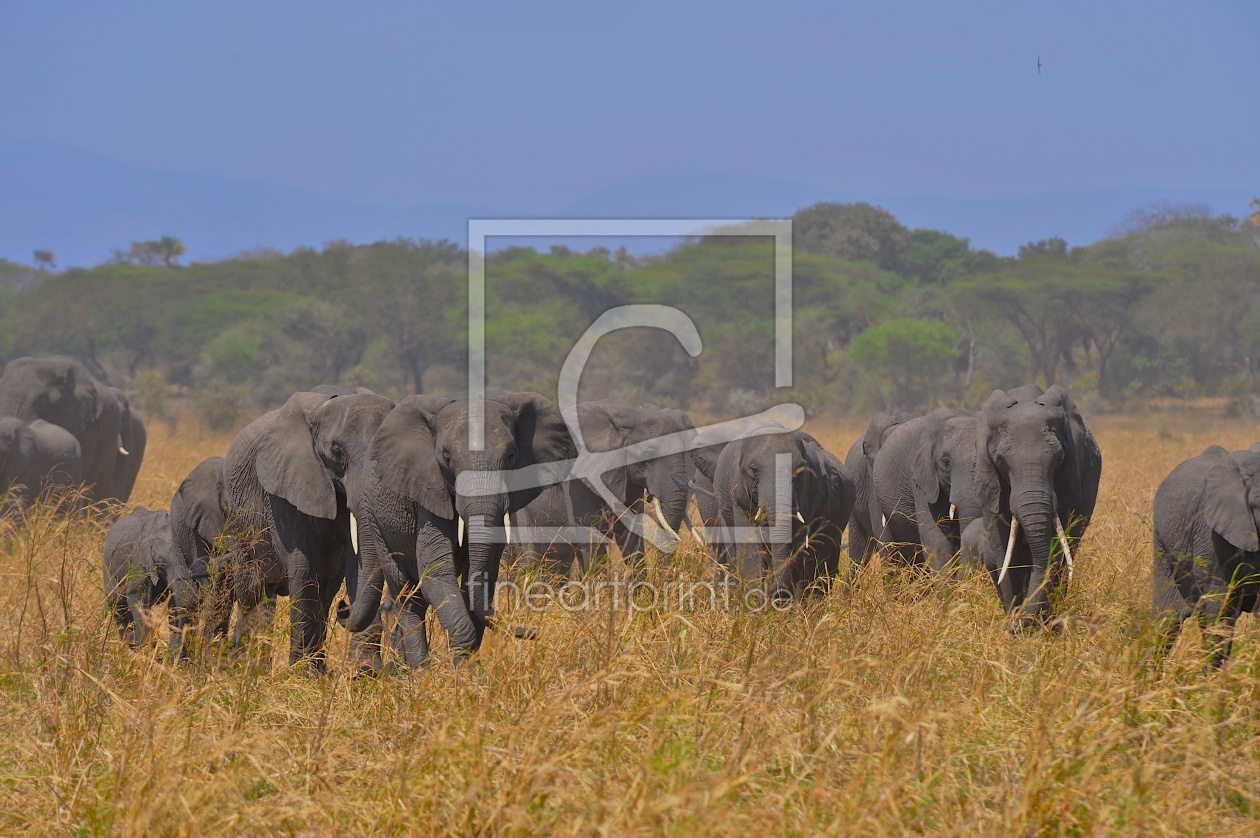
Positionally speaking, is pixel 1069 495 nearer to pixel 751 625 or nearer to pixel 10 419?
pixel 751 625

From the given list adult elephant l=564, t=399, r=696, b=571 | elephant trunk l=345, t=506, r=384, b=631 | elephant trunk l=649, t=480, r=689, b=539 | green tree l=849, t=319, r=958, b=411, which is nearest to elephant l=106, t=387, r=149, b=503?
adult elephant l=564, t=399, r=696, b=571

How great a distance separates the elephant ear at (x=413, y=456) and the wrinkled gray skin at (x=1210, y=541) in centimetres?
284

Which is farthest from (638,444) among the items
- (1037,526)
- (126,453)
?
Result: (126,453)

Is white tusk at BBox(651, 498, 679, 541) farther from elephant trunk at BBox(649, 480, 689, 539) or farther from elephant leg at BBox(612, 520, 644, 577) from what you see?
elephant leg at BBox(612, 520, 644, 577)

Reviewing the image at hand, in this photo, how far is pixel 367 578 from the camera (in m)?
5.98

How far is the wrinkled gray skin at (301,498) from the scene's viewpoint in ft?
20.1

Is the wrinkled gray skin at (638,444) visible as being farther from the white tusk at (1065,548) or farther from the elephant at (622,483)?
the white tusk at (1065,548)

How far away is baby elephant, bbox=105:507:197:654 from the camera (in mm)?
6520

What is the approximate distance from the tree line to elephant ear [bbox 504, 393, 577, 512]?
2749cm

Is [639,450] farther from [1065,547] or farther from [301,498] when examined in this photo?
[301,498]

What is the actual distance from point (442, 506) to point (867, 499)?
4.98 meters

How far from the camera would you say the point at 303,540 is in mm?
6398

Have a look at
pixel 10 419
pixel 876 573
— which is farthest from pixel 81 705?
pixel 10 419

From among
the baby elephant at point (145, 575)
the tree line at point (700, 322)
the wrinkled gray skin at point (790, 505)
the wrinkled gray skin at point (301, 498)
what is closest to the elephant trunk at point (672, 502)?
the wrinkled gray skin at point (790, 505)
